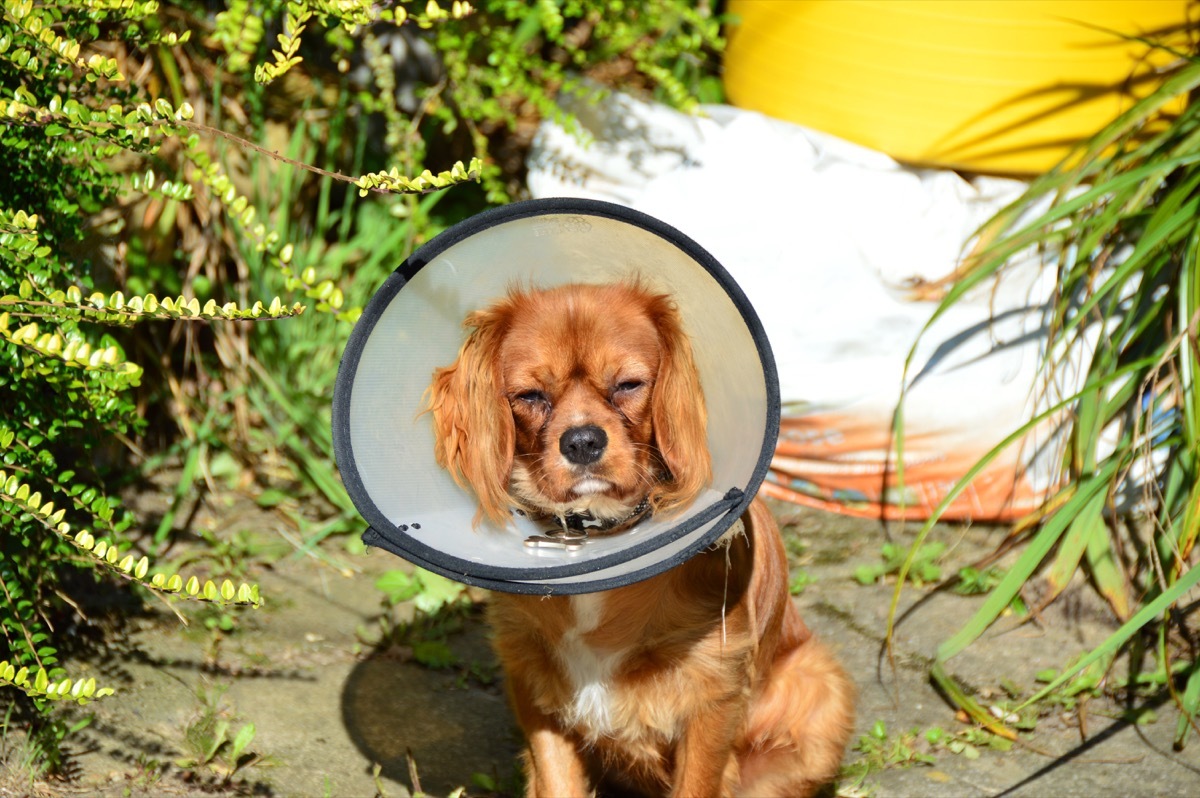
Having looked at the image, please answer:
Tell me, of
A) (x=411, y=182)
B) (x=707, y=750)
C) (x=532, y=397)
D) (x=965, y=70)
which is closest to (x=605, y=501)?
(x=532, y=397)

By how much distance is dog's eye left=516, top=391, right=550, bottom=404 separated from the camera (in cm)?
276

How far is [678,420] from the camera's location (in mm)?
2709

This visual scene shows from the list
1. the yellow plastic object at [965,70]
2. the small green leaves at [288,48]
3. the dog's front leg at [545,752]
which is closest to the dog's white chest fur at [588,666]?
the dog's front leg at [545,752]

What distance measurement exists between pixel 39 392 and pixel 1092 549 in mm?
3311

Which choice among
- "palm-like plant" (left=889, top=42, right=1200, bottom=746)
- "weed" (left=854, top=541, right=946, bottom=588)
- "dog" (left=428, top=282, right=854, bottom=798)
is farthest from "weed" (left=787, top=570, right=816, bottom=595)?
"dog" (left=428, top=282, right=854, bottom=798)

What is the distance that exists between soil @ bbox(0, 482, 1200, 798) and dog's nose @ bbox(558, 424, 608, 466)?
1.07 metres

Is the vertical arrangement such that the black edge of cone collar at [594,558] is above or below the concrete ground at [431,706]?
above

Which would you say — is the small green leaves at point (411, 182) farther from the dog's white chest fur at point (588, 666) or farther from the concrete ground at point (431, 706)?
the concrete ground at point (431, 706)

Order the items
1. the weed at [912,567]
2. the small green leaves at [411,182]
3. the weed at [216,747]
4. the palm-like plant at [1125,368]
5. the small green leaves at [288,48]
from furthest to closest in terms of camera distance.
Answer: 1. the weed at [912,567]
2. the palm-like plant at [1125,368]
3. the weed at [216,747]
4. the small green leaves at [288,48]
5. the small green leaves at [411,182]

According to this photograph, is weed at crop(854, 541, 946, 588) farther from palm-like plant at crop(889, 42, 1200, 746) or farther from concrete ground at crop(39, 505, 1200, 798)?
palm-like plant at crop(889, 42, 1200, 746)

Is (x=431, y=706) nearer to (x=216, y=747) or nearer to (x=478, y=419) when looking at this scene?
(x=216, y=747)

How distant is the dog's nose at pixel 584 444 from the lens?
8.47 ft

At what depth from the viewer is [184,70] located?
416cm

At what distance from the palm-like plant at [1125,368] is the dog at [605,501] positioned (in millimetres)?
928
